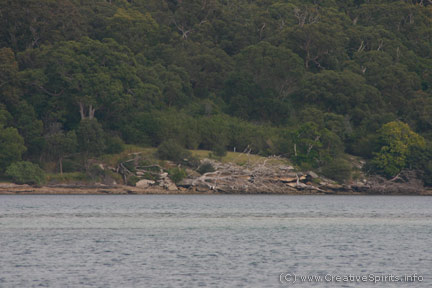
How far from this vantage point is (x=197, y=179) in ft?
290

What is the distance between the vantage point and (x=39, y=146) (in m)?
93.2

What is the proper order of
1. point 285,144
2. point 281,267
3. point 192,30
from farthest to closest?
1. point 192,30
2. point 285,144
3. point 281,267

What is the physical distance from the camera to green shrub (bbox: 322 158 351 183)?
9381 cm

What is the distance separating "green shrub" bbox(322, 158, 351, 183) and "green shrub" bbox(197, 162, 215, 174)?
1607cm

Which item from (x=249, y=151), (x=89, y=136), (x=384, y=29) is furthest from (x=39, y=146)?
(x=384, y=29)

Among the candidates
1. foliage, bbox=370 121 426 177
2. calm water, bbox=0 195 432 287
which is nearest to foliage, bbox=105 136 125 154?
calm water, bbox=0 195 432 287

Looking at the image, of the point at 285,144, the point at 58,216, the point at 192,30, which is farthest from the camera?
the point at 192,30

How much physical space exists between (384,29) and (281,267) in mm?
120067

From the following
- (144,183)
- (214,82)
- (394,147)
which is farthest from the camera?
(214,82)

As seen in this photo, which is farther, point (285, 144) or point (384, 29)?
point (384, 29)

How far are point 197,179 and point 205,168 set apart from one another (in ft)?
8.53

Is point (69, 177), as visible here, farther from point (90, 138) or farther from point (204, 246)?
point (204, 246)

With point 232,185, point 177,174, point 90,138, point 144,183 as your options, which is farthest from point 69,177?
point 232,185

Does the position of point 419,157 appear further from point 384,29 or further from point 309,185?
point 384,29
